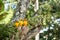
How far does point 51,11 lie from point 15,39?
1560 mm

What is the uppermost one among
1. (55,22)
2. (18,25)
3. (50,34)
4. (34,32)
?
(18,25)

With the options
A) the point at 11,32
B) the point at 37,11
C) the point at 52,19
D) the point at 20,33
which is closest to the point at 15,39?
the point at 20,33

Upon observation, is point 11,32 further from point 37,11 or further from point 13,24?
point 37,11

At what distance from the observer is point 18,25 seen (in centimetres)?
152

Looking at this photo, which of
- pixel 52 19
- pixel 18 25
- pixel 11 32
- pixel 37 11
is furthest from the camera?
pixel 52 19

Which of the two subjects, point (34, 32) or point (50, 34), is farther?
point (50, 34)

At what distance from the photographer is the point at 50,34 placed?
3053 millimetres

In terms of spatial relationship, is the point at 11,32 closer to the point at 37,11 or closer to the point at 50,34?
the point at 37,11

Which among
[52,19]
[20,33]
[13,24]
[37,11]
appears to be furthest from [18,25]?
[52,19]

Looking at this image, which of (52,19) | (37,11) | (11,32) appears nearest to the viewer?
(11,32)

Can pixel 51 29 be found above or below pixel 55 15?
below

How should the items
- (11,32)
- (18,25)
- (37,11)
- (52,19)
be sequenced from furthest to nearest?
(52,19) → (37,11) → (11,32) → (18,25)

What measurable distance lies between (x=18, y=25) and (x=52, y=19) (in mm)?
1484

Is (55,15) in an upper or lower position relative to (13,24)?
lower
